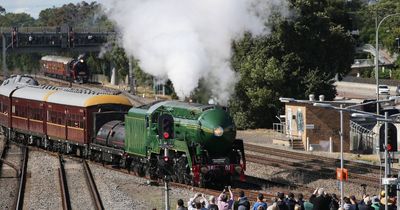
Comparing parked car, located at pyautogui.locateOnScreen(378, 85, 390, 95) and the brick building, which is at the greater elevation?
parked car, located at pyautogui.locateOnScreen(378, 85, 390, 95)

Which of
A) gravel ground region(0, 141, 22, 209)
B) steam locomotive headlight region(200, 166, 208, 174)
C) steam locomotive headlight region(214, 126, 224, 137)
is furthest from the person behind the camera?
steam locomotive headlight region(200, 166, 208, 174)

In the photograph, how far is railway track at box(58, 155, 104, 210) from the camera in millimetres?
28172

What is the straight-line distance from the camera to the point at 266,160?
38438 millimetres

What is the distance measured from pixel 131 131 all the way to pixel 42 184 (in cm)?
408

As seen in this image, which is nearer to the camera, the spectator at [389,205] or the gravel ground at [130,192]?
the spectator at [389,205]

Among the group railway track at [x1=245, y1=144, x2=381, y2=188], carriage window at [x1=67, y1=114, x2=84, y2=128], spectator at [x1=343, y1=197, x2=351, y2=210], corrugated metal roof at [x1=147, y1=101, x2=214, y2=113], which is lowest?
railway track at [x1=245, y1=144, x2=381, y2=188]

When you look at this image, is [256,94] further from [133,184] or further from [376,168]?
[133,184]

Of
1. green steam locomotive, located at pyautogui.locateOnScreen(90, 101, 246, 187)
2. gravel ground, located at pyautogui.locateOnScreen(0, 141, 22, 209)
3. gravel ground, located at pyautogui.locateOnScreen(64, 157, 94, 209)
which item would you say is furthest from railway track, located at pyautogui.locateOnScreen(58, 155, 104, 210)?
green steam locomotive, located at pyautogui.locateOnScreen(90, 101, 246, 187)

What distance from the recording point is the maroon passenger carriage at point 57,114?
126ft

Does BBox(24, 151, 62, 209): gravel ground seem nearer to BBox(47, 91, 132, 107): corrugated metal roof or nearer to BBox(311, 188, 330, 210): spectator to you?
BBox(47, 91, 132, 107): corrugated metal roof

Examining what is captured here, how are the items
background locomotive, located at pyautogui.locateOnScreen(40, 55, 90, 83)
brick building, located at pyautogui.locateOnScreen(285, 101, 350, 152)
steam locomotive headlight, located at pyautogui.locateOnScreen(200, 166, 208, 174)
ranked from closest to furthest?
steam locomotive headlight, located at pyautogui.locateOnScreen(200, 166, 208, 174) < brick building, located at pyautogui.locateOnScreen(285, 101, 350, 152) < background locomotive, located at pyautogui.locateOnScreen(40, 55, 90, 83)

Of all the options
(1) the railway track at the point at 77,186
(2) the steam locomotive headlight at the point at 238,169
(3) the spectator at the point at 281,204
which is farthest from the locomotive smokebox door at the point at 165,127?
(2) the steam locomotive headlight at the point at 238,169

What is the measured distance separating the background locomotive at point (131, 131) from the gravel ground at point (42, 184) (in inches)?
66.0

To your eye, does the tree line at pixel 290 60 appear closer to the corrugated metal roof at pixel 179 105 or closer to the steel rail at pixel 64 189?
the steel rail at pixel 64 189
